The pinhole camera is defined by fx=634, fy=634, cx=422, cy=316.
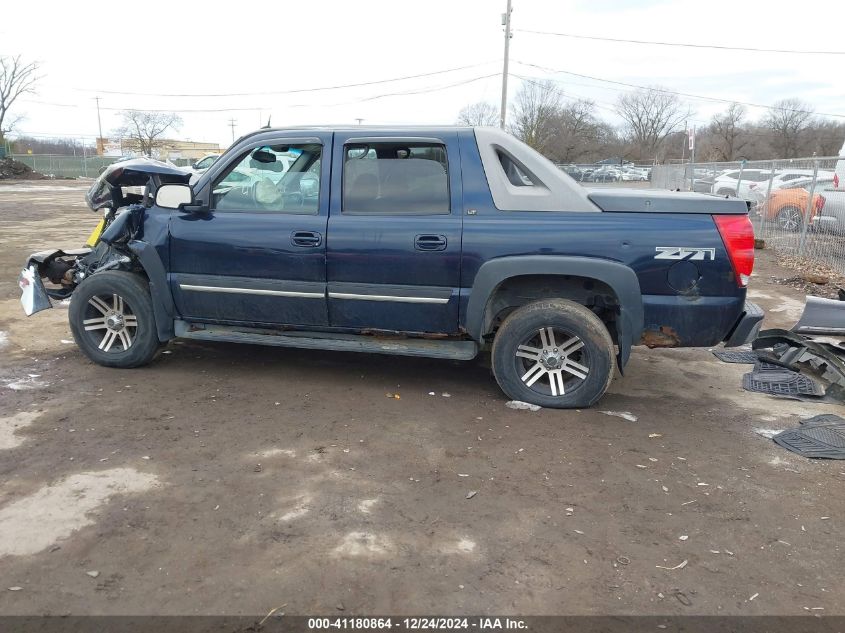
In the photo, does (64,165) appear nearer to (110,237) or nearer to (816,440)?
(110,237)

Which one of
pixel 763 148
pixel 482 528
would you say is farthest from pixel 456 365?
pixel 763 148

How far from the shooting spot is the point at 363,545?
2912 mm

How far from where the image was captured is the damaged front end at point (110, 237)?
198 inches

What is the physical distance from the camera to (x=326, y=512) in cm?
319

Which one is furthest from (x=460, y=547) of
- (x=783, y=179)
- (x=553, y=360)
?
(x=783, y=179)

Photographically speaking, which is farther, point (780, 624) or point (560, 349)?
point (560, 349)

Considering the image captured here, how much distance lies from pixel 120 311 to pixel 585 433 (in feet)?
12.5

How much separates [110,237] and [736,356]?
221 inches

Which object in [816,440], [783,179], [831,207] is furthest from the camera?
[783,179]

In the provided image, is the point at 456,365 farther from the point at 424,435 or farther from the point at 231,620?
the point at 231,620

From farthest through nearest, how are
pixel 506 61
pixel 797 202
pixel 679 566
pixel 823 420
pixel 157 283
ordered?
pixel 506 61 < pixel 797 202 < pixel 157 283 < pixel 823 420 < pixel 679 566

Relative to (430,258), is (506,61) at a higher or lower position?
higher

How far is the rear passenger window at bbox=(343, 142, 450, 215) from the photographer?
4578 mm

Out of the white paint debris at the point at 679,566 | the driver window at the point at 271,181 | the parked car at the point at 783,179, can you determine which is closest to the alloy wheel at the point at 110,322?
the driver window at the point at 271,181
